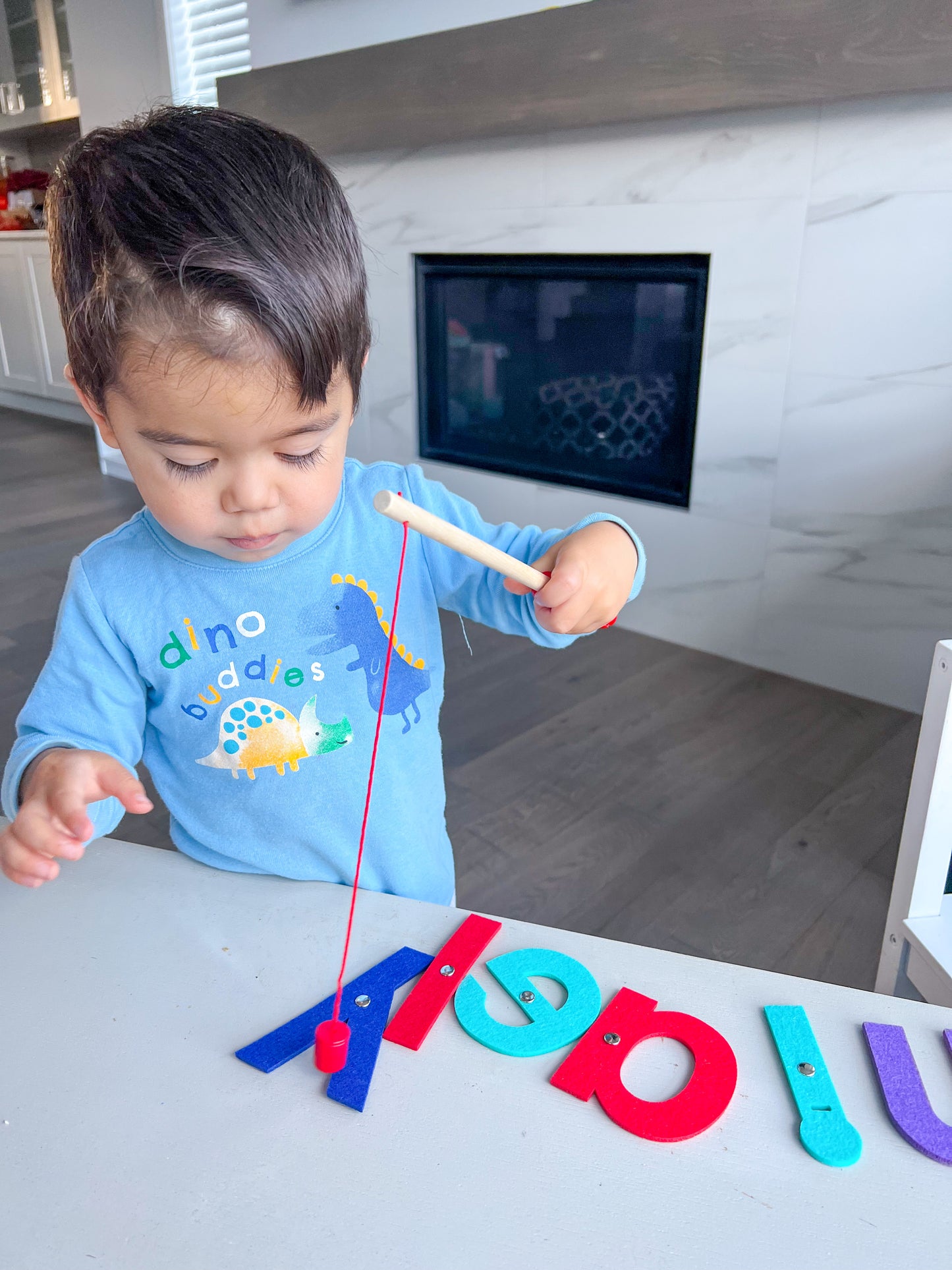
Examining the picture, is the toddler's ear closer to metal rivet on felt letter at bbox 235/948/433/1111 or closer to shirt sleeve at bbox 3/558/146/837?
shirt sleeve at bbox 3/558/146/837

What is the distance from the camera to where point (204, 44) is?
2.98 metres

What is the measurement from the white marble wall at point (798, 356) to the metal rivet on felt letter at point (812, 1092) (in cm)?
152

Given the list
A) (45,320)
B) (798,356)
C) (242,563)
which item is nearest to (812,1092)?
(242,563)

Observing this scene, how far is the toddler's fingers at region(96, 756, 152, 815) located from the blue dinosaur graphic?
202mm

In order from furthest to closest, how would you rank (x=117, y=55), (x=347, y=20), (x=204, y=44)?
(x=117, y=55) < (x=204, y=44) < (x=347, y=20)

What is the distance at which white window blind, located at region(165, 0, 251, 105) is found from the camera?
2.85 metres

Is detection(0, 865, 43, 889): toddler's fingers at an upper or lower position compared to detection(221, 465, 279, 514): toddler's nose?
lower

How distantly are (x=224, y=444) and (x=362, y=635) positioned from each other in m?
0.21

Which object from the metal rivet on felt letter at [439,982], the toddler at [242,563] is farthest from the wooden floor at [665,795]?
the metal rivet on felt letter at [439,982]

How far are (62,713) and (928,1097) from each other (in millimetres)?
513

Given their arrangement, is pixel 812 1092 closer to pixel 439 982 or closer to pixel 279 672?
pixel 439 982

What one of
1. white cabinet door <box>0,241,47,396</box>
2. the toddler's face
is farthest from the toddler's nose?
white cabinet door <box>0,241,47,396</box>

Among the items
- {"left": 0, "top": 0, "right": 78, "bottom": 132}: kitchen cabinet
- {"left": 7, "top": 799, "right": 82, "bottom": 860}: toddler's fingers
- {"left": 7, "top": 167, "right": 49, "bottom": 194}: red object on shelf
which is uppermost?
{"left": 0, "top": 0, "right": 78, "bottom": 132}: kitchen cabinet

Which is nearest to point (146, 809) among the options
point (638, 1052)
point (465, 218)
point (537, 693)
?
point (638, 1052)
